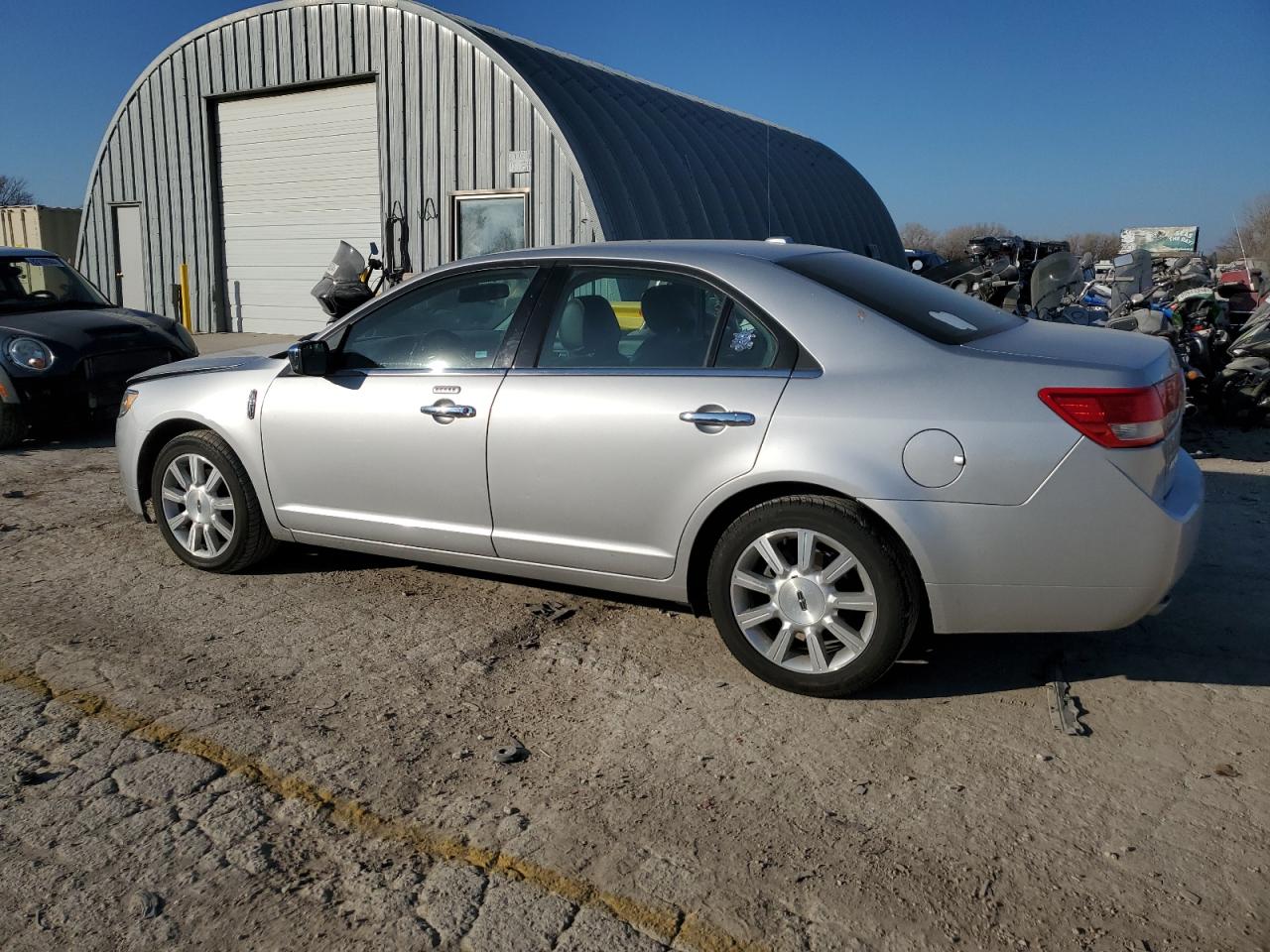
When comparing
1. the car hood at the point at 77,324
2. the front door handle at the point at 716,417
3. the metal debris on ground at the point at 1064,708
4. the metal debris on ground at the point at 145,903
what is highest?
the front door handle at the point at 716,417

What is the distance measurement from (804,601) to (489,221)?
12.7 meters

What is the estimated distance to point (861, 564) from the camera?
355 cm

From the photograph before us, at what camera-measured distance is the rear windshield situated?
12.5 ft

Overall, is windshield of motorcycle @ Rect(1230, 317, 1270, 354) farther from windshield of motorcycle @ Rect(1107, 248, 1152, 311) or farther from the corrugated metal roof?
the corrugated metal roof

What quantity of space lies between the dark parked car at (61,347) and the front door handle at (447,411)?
5.27 metres

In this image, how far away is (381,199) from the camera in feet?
54.7

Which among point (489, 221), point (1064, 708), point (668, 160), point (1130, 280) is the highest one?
point (668, 160)

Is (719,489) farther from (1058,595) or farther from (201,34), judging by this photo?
(201,34)

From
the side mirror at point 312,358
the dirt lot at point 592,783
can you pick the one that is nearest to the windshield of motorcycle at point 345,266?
the side mirror at point 312,358

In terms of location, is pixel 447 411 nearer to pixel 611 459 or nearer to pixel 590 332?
pixel 590 332

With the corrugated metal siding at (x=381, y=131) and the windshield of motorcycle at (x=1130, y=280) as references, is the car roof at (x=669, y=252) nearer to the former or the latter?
the windshield of motorcycle at (x=1130, y=280)

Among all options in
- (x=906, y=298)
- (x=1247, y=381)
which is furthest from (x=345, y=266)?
(x=1247, y=381)

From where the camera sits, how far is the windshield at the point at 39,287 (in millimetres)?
9133

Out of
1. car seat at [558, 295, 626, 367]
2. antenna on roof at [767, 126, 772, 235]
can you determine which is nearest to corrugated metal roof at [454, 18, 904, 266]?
antenna on roof at [767, 126, 772, 235]
